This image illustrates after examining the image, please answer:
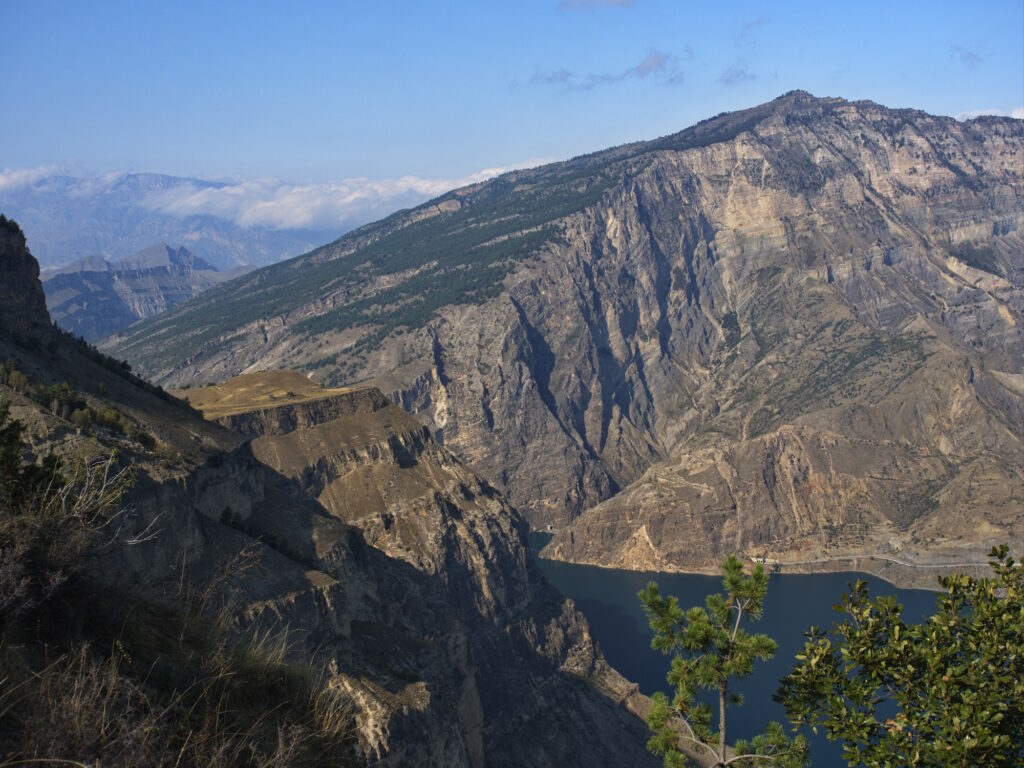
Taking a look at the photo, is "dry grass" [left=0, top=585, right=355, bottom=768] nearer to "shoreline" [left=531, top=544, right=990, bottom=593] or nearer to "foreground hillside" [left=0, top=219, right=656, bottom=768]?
"foreground hillside" [left=0, top=219, right=656, bottom=768]

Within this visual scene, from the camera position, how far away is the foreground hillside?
11320mm

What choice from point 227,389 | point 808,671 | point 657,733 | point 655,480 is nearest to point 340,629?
point 657,733

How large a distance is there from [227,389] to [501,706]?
46.2m

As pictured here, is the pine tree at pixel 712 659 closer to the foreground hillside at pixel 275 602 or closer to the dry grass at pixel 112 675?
the foreground hillside at pixel 275 602

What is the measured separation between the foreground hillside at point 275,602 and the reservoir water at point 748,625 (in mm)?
15408

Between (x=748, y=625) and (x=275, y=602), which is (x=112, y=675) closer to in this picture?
(x=275, y=602)

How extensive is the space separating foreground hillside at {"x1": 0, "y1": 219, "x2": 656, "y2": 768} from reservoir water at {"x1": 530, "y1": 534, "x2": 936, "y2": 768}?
15.4 m

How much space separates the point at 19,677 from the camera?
10461 mm

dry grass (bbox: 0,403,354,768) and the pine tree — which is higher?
dry grass (bbox: 0,403,354,768)

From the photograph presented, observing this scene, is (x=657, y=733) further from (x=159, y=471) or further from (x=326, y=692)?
(x=159, y=471)

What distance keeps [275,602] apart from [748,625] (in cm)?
6740

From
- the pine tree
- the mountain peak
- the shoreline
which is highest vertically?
the mountain peak

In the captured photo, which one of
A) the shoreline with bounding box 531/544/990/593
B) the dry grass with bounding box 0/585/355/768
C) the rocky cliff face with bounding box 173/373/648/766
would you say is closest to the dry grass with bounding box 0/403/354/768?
the dry grass with bounding box 0/585/355/768

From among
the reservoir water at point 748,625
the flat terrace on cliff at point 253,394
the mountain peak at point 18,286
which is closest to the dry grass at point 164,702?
the mountain peak at point 18,286
